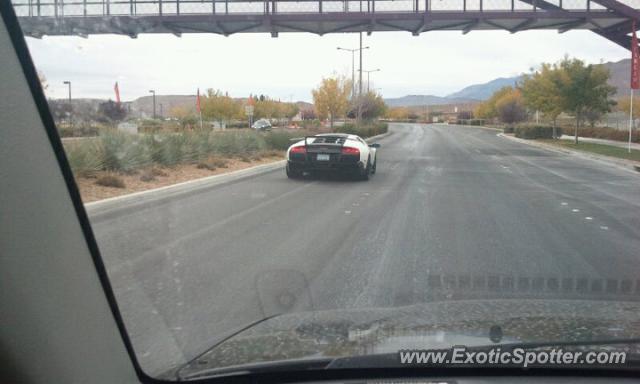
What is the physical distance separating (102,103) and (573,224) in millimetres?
7987

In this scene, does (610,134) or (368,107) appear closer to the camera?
(610,134)

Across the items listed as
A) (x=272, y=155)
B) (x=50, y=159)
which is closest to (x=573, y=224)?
(x=50, y=159)

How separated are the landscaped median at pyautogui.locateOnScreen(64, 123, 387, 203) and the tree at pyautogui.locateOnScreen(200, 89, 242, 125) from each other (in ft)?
77.2

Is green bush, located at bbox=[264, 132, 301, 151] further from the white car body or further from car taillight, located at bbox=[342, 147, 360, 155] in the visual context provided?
car taillight, located at bbox=[342, 147, 360, 155]

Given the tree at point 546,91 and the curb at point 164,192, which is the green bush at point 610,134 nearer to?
the tree at point 546,91

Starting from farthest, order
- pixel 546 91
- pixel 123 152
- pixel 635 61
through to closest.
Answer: pixel 546 91
pixel 635 61
pixel 123 152

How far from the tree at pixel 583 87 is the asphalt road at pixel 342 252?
1124 inches

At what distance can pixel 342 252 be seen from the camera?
902 centimetres

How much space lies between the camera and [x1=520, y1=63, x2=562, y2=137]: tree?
45.5 metres

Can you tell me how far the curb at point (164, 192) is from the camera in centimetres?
1341

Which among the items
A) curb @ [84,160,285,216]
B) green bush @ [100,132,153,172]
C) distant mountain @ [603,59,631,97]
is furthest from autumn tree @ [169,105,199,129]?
distant mountain @ [603,59,631,97]

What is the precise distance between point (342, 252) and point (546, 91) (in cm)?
4299

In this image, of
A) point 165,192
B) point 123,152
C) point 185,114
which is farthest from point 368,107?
point 165,192

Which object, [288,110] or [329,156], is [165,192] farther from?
[288,110]
